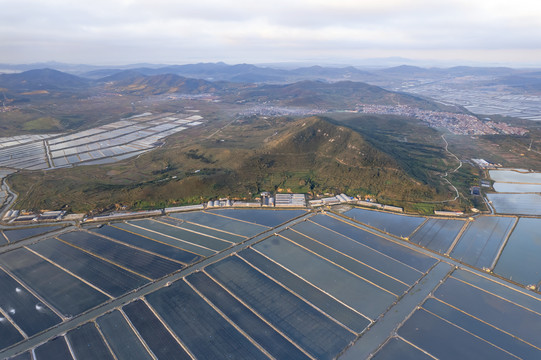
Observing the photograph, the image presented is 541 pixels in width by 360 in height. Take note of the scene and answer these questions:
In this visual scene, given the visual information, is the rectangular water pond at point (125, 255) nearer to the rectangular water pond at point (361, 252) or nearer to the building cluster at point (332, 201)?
the rectangular water pond at point (361, 252)

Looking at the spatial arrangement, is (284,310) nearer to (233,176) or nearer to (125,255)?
(125,255)

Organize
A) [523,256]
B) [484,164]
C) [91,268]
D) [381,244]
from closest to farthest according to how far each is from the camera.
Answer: [91,268] → [523,256] → [381,244] → [484,164]

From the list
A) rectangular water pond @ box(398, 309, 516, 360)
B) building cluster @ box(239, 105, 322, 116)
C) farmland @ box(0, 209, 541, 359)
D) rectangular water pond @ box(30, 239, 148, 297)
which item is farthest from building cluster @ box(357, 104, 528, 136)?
rectangular water pond @ box(30, 239, 148, 297)

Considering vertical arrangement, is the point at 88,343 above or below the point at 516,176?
below

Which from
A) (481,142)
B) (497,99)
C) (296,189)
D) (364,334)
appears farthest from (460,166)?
(497,99)

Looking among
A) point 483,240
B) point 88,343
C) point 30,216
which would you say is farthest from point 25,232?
point 483,240

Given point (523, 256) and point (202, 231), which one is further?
point (202, 231)

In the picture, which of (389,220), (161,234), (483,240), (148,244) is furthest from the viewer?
(389,220)

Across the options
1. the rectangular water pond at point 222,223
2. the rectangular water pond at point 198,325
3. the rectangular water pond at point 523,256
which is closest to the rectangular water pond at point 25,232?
the rectangular water pond at point 222,223
